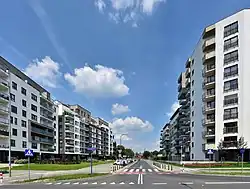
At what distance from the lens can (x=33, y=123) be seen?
306 ft

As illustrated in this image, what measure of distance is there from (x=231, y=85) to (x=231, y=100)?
9.39 feet

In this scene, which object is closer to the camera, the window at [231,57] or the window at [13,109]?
the window at [231,57]

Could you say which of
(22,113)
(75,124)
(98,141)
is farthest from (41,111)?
(98,141)

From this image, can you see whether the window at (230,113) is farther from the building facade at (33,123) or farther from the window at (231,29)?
the building facade at (33,123)

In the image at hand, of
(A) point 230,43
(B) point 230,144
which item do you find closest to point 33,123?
(B) point 230,144

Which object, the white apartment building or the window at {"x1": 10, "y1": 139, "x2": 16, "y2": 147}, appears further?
the window at {"x1": 10, "y1": 139, "x2": 16, "y2": 147}

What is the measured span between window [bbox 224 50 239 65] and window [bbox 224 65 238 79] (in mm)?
1234

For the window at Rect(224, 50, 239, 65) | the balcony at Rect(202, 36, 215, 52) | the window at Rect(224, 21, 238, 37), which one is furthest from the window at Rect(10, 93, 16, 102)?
the window at Rect(224, 21, 238, 37)

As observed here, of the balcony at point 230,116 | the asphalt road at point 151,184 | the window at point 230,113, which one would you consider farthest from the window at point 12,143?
the asphalt road at point 151,184

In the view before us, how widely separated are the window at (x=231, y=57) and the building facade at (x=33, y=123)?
4172 cm

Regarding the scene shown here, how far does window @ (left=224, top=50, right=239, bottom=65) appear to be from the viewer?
210 ft

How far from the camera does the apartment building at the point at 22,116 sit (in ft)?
244

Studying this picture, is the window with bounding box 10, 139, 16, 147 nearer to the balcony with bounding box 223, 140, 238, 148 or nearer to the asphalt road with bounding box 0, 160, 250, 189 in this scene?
the balcony with bounding box 223, 140, 238, 148

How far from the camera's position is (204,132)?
2820 inches
